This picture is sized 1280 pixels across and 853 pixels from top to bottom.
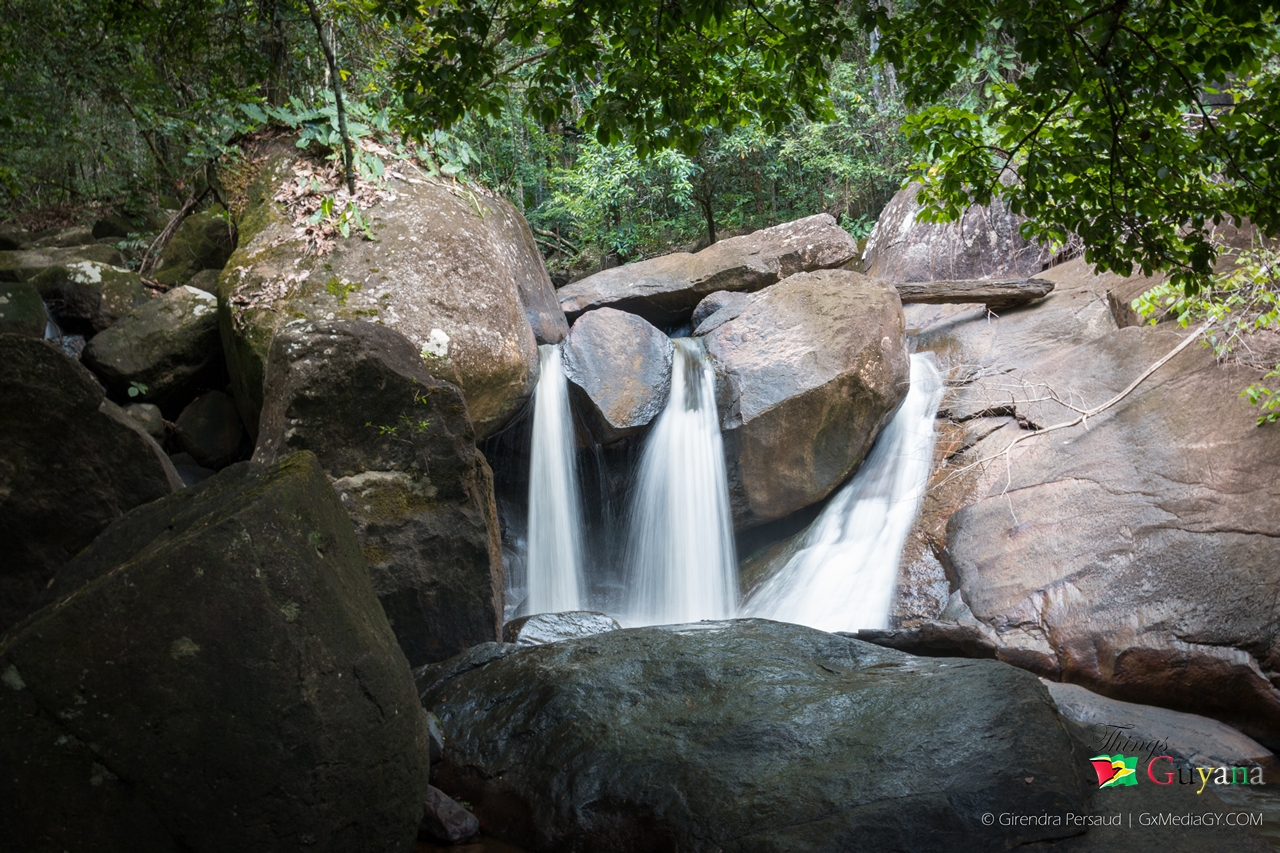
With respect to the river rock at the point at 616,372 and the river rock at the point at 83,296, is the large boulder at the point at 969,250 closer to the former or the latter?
the river rock at the point at 616,372

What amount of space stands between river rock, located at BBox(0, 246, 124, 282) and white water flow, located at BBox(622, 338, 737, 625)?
6.59m

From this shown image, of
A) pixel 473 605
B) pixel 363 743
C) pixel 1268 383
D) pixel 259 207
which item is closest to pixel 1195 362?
pixel 1268 383

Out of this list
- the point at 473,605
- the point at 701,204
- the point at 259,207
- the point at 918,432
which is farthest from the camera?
the point at 701,204

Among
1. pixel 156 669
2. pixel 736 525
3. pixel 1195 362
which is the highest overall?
pixel 1195 362

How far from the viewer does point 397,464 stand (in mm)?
5043

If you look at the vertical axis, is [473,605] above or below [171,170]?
below

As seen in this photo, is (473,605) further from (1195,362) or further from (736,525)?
(1195,362)

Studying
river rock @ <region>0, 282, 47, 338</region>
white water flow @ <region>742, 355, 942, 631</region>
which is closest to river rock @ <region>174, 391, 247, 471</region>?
river rock @ <region>0, 282, 47, 338</region>

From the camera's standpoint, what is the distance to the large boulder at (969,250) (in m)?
11.0

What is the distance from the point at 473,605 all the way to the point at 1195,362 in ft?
20.9

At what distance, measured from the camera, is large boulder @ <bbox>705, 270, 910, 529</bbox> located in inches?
306

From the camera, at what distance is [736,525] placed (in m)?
8.23

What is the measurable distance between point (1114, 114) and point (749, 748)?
9.76ft

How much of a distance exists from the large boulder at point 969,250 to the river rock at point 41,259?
403 inches
